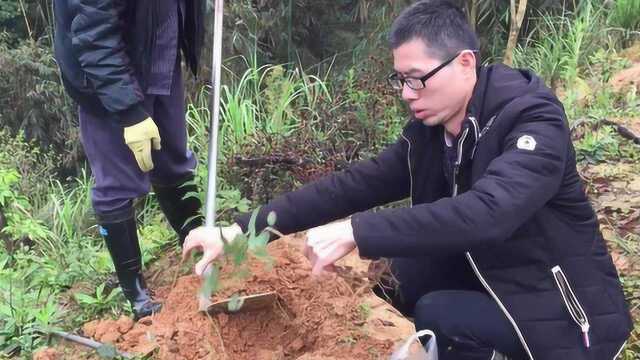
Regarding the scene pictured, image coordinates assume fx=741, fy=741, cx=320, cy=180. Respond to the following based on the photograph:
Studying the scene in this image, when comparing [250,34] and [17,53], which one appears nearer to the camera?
[250,34]

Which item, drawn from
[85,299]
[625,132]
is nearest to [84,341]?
[85,299]

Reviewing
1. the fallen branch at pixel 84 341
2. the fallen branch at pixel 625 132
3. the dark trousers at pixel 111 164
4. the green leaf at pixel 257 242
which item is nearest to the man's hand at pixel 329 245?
the green leaf at pixel 257 242

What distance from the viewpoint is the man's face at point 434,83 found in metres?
1.99

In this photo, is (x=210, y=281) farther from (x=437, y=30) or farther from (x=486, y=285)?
(x=437, y=30)

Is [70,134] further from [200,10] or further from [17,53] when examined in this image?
[200,10]

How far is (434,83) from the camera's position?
200 centimetres

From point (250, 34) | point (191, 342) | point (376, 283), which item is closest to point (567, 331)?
point (376, 283)

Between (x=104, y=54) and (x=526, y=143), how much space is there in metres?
1.46

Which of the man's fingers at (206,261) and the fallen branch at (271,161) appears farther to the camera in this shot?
the fallen branch at (271,161)

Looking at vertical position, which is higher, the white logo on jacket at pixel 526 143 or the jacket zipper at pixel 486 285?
the white logo on jacket at pixel 526 143

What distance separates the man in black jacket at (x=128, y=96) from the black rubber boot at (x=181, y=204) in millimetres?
16

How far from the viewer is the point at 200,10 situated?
118 inches

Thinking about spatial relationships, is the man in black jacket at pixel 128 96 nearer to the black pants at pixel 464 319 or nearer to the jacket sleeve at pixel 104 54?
the jacket sleeve at pixel 104 54

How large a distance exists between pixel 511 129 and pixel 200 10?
60.7 inches
